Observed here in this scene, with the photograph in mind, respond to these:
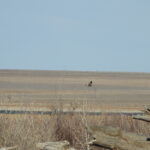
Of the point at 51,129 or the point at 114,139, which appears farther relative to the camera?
the point at 51,129

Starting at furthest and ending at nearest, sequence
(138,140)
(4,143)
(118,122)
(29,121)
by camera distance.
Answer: (118,122), (29,121), (4,143), (138,140)

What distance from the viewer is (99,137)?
9336mm

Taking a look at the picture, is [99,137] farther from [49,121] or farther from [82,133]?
[49,121]

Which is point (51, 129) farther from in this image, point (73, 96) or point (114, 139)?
point (73, 96)

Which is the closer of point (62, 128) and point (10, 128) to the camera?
point (10, 128)

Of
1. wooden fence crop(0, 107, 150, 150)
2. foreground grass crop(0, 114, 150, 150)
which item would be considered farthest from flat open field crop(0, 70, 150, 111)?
wooden fence crop(0, 107, 150, 150)

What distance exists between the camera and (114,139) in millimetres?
9391

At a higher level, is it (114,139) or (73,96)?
(114,139)

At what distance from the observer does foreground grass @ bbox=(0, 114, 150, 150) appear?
14.3m

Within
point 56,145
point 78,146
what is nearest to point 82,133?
point 78,146

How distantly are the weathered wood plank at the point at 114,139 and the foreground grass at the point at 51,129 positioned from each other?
387cm

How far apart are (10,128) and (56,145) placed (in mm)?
5193

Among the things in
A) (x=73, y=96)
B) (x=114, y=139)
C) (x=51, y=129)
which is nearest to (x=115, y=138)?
(x=114, y=139)

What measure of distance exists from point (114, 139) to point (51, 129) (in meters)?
6.41
